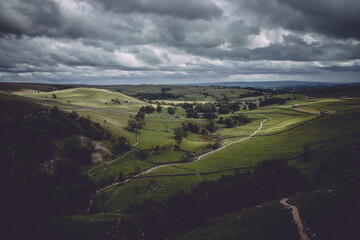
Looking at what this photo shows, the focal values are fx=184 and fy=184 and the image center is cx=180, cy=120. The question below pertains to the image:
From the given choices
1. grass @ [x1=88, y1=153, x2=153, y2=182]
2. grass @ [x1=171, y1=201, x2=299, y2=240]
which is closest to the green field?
grass @ [x1=171, y1=201, x2=299, y2=240]

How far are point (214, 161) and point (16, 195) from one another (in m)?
62.3

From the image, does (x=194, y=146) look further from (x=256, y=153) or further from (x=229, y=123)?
(x=229, y=123)

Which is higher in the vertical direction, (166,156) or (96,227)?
(96,227)

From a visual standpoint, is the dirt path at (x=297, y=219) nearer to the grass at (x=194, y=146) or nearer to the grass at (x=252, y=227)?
the grass at (x=252, y=227)

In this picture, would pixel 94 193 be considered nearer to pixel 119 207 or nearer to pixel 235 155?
pixel 119 207

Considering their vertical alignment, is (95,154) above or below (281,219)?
below

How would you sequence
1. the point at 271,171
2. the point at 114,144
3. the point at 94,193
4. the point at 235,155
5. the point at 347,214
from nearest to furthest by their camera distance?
the point at 347,214
the point at 271,171
the point at 94,193
the point at 235,155
the point at 114,144

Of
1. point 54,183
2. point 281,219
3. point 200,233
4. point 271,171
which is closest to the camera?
point 281,219

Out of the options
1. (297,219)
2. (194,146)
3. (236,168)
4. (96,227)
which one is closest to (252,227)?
(297,219)

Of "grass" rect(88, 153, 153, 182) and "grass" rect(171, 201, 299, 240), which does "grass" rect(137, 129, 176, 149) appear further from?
"grass" rect(171, 201, 299, 240)

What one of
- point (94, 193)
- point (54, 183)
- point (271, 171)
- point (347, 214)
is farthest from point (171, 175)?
point (347, 214)

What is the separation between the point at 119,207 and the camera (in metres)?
50.4

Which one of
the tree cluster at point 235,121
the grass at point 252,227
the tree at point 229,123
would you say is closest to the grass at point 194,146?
the tree at point 229,123

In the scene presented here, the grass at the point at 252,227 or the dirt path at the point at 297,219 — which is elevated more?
the dirt path at the point at 297,219
